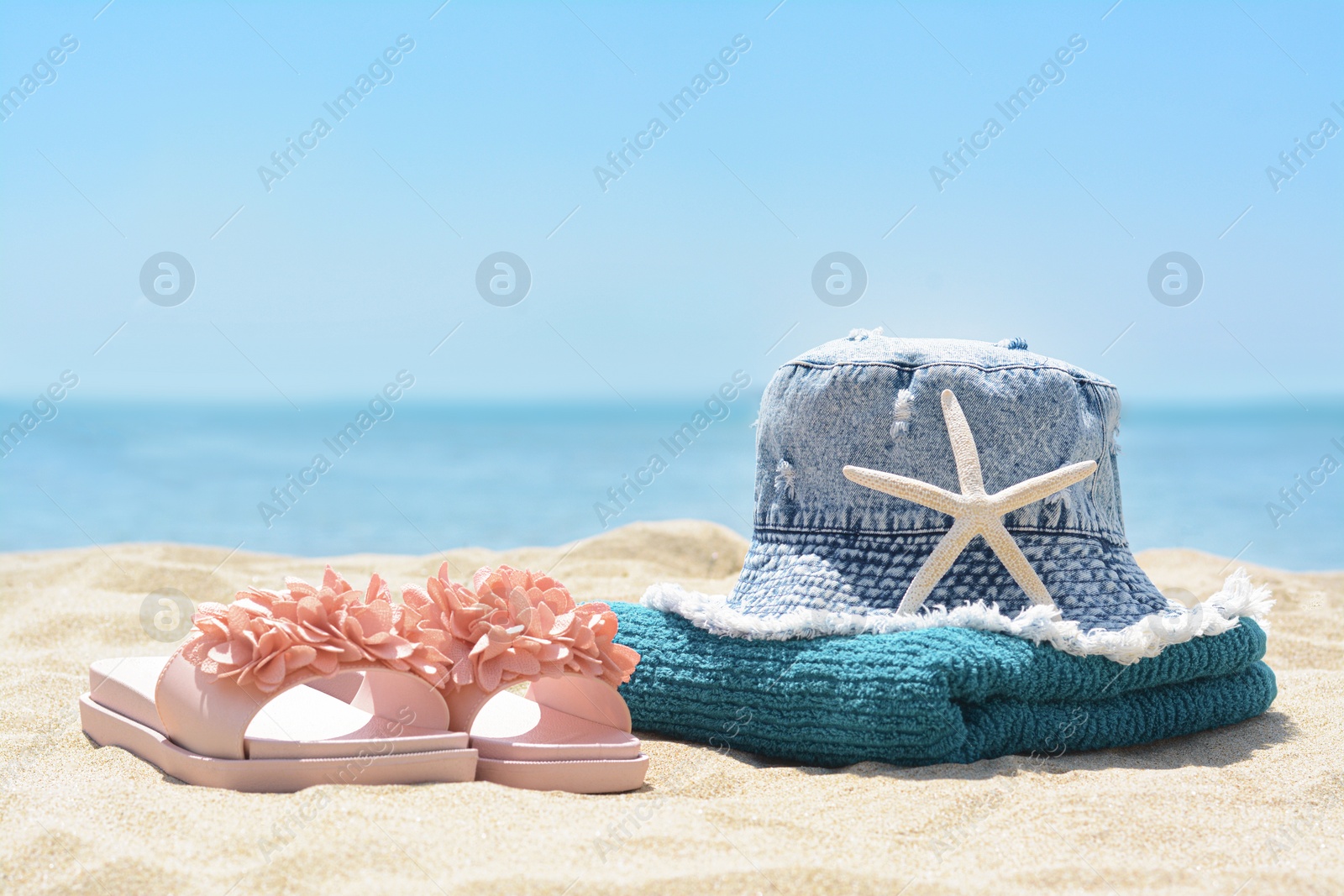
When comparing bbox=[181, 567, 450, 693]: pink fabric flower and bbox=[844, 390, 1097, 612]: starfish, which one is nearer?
bbox=[181, 567, 450, 693]: pink fabric flower

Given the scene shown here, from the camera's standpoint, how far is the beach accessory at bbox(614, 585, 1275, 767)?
2.76 metres

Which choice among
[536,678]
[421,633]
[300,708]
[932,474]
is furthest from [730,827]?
[932,474]

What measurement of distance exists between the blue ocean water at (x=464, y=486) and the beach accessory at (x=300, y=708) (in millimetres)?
2426

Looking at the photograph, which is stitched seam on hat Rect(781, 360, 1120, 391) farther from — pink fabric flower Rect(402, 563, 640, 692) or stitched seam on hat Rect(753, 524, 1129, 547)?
pink fabric flower Rect(402, 563, 640, 692)

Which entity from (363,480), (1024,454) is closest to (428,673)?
(1024,454)

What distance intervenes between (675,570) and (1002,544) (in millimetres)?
3610

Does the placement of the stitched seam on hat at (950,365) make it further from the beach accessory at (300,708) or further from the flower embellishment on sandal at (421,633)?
the beach accessory at (300,708)

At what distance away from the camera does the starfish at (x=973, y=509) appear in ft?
10.1

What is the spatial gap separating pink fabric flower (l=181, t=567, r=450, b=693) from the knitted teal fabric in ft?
2.62

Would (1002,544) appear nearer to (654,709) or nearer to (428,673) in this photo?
(654,709)

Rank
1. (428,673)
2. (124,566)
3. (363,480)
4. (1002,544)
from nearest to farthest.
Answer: (428,673) < (1002,544) < (124,566) < (363,480)

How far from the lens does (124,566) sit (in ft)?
20.1

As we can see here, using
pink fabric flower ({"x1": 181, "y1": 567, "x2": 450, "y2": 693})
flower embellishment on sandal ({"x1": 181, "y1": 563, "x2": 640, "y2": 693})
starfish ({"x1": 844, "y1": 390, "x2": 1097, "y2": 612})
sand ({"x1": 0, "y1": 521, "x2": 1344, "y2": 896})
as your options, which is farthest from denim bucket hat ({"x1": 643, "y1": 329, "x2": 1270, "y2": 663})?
pink fabric flower ({"x1": 181, "y1": 567, "x2": 450, "y2": 693})

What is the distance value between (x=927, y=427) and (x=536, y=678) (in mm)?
1393
